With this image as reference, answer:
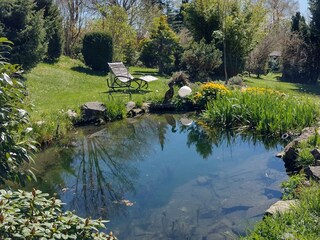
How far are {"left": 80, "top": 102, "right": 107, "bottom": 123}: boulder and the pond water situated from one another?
12.5 inches

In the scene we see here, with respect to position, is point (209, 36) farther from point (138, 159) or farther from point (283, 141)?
point (138, 159)

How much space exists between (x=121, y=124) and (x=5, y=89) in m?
6.44

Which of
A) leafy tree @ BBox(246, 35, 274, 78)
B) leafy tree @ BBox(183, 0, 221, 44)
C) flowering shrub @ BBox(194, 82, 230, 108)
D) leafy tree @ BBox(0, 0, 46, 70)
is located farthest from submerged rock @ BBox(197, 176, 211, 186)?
leafy tree @ BBox(246, 35, 274, 78)

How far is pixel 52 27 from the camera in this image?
13938 millimetres

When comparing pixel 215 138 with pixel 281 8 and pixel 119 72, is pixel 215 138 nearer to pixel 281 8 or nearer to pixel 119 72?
pixel 119 72

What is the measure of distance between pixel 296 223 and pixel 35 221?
7.29 feet

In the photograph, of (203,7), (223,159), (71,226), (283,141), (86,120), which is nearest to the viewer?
(71,226)

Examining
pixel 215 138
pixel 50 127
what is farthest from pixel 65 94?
pixel 215 138

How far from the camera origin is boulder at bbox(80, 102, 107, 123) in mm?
8898

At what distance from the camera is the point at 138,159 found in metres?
7.02

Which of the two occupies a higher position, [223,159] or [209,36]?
[209,36]

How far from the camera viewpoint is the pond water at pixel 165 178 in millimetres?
4684

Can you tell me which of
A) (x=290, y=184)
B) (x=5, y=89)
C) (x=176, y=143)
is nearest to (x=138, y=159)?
(x=176, y=143)

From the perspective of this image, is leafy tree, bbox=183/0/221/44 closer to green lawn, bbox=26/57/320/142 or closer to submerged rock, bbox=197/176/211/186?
green lawn, bbox=26/57/320/142
